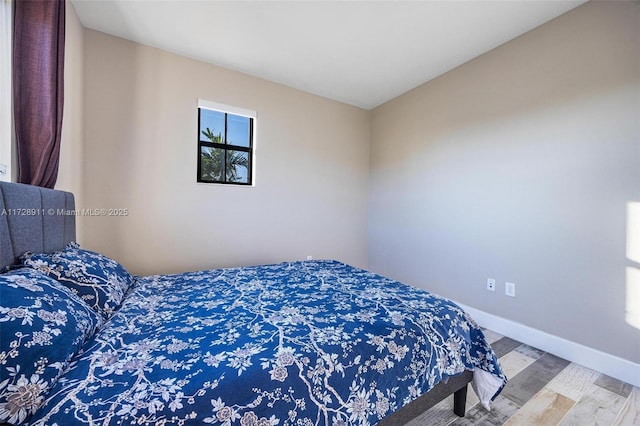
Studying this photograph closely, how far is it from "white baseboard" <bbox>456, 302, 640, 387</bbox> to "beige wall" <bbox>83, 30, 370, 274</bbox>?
1.95 metres

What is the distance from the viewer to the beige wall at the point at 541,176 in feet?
5.83

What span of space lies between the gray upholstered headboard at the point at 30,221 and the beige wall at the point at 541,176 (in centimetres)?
325

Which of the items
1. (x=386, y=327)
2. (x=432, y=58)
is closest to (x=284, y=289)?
(x=386, y=327)

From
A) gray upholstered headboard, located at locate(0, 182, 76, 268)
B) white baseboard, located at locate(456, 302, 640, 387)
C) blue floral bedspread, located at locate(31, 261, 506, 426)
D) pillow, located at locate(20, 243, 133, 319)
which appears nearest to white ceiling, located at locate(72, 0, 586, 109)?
gray upholstered headboard, located at locate(0, 182, 76, 268)

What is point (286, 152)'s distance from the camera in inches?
128

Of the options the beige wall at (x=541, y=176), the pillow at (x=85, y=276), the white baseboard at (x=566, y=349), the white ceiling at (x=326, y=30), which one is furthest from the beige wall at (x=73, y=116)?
the white baseboard at (x=566, y=349)

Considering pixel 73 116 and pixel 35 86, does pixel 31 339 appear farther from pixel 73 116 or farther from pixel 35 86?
pixel 73 116

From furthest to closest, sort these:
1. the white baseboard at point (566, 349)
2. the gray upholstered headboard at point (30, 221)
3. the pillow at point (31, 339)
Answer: the white baseboard at point (566, 349) → the gray upholstered headboard at point (30, 221) → the pillow at point (31, 339)

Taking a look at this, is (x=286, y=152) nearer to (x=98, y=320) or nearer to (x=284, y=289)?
(x=284, y=289)

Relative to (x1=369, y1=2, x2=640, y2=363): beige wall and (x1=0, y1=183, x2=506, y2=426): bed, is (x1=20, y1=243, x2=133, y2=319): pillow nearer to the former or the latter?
(x1=0, y1=183, x2=506, y2=426): bed

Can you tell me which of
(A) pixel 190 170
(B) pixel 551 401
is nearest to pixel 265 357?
(B) pixel 551 401

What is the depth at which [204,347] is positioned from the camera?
984 millimetres

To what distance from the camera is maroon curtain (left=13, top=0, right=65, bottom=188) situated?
57.5 inches

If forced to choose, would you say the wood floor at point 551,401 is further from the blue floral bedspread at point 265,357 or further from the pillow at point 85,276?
the pillow at point 85,276
